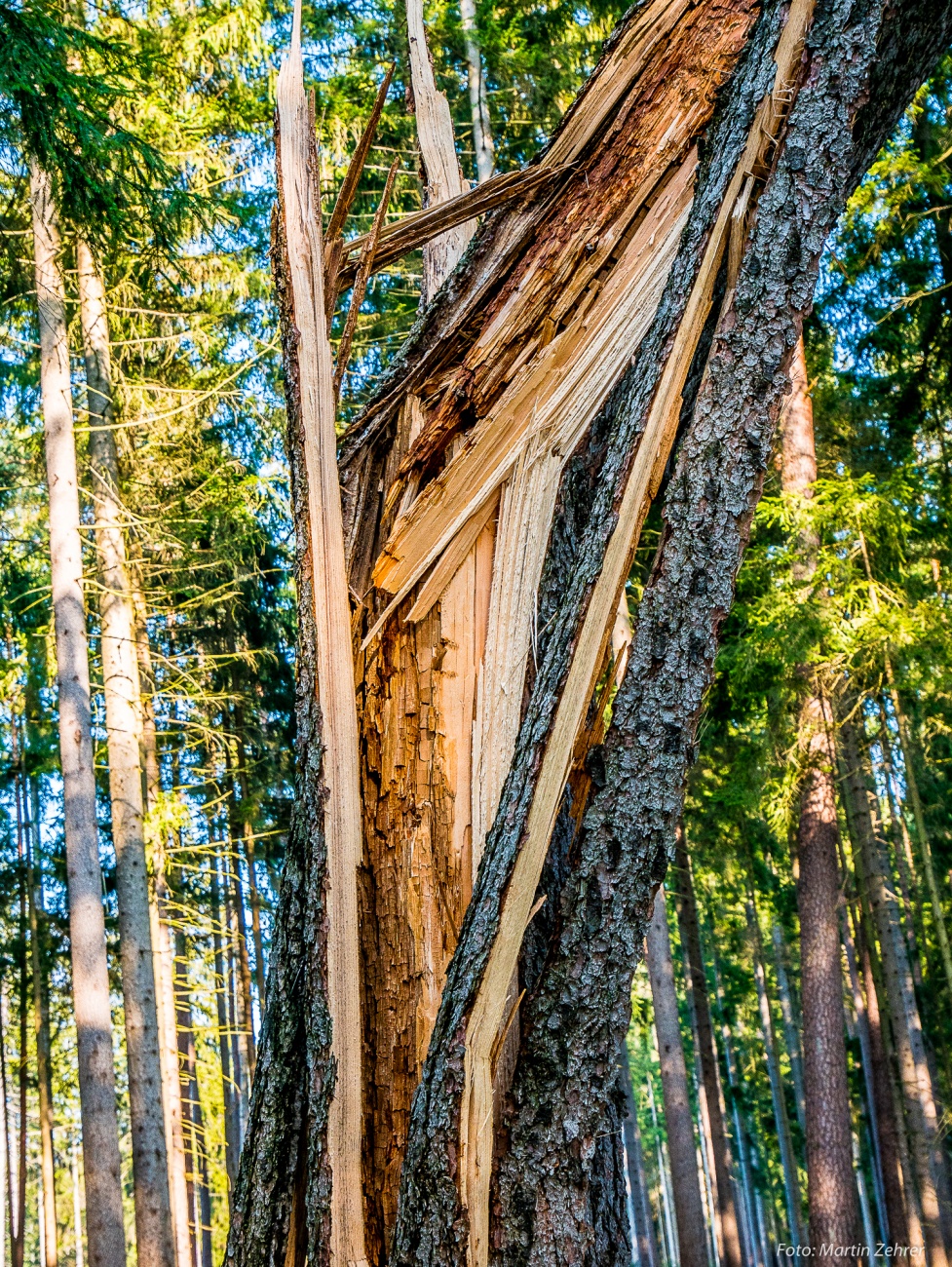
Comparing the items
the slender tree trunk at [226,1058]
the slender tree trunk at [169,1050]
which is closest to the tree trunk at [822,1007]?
the slender tree trunk at [169,1050]

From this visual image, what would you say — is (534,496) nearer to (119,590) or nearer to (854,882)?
(119,590)

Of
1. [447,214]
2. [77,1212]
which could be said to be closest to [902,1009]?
[447,214]

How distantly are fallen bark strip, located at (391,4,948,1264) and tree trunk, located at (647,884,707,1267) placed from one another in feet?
31.0

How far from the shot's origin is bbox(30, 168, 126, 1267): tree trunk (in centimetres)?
798

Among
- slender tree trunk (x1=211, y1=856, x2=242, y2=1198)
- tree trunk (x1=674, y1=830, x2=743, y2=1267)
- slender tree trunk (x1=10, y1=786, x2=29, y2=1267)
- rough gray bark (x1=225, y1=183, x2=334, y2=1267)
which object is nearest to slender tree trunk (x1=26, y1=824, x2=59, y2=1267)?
slender tree trunk (x1=10, y1=786, x2=29, y2=1267)

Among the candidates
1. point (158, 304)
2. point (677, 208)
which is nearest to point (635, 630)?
point (677, 208)

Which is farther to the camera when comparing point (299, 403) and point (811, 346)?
point (811, 346)

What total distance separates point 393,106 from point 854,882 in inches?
561

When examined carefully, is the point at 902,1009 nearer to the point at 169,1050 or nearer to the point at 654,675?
the point at 169,1050

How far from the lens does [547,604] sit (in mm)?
2086

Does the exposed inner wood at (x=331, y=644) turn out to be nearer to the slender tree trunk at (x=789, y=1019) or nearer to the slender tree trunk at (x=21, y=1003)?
the slender tree trunk at (x=21, y=1003)

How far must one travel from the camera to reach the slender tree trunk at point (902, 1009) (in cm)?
1145

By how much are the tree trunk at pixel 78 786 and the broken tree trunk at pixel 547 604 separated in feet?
23.6

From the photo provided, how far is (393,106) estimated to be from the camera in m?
11.9
